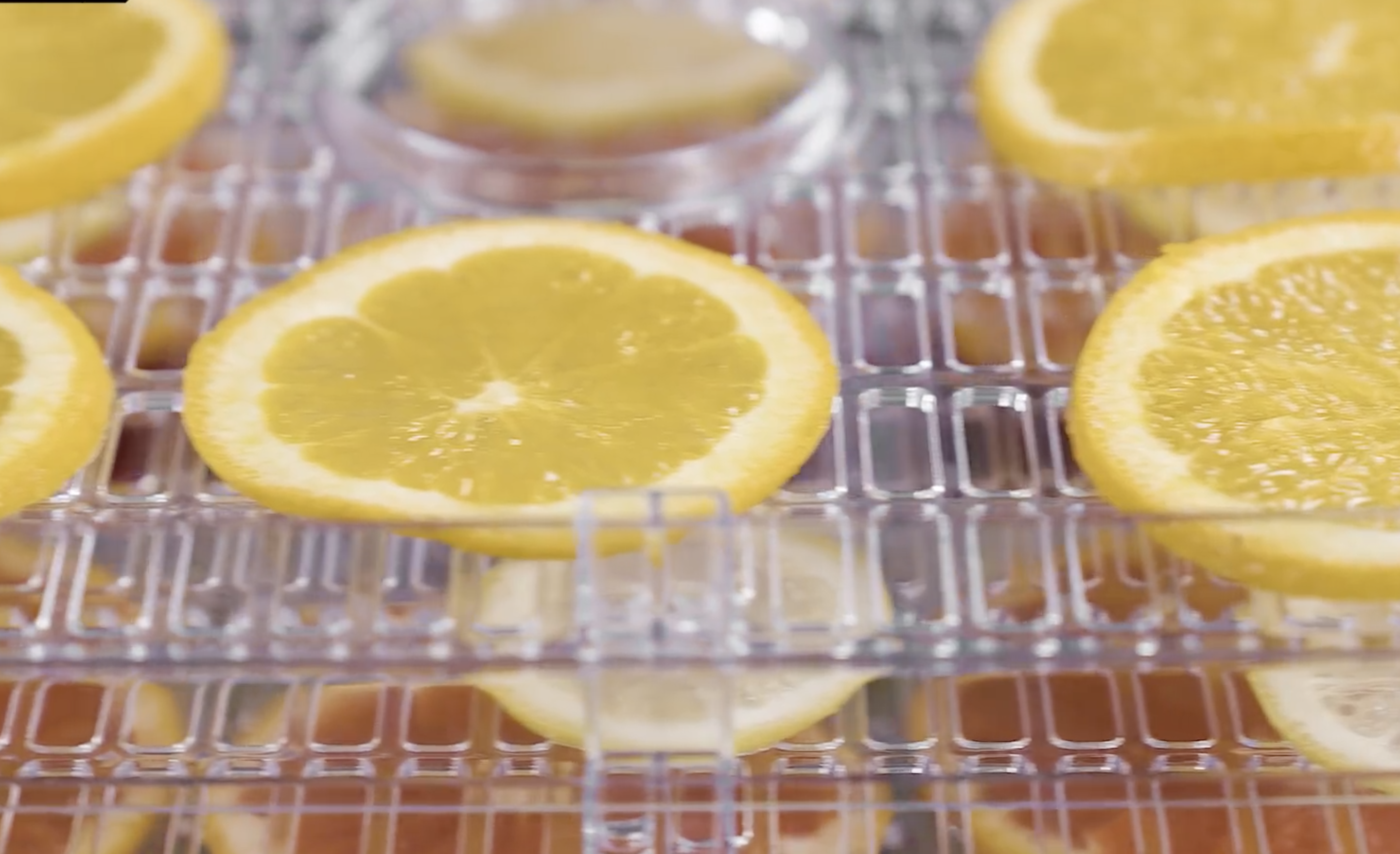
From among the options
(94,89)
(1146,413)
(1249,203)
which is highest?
(94,89)

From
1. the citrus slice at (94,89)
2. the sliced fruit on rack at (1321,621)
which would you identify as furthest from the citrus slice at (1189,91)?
the citrus slice at (94,89)

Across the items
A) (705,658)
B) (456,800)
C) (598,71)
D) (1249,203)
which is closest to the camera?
(705,658)

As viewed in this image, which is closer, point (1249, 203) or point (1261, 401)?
point (1261, 401)

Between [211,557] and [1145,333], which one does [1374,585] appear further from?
[211,557]

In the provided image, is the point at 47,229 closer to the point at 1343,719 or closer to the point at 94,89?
the point at 94,89

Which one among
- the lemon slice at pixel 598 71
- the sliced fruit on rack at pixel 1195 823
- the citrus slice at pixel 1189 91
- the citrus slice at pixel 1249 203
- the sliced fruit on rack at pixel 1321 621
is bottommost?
the sliced fruit on rack at pixel 1195 823

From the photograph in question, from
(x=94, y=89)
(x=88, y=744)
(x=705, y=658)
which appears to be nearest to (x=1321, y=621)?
(x=705, y=658)

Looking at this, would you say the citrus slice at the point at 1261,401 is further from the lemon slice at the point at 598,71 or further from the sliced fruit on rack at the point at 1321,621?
the lemon slice at the point at 598,71

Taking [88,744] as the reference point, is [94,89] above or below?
above
